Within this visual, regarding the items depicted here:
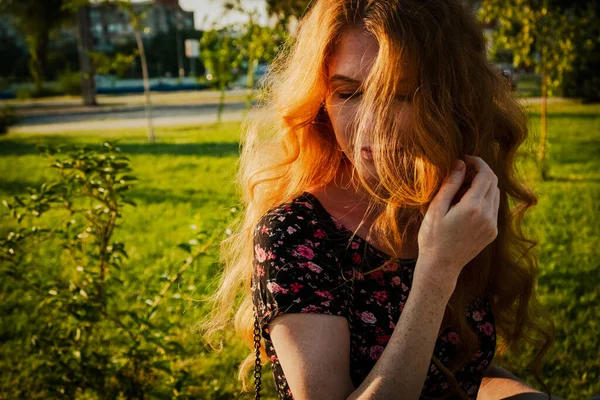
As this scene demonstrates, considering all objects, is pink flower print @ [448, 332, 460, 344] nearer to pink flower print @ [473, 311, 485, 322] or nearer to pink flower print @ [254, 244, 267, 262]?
pink flower print @ [473, 311, 485, 322]

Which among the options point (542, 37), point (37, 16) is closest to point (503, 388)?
point (542, 37)

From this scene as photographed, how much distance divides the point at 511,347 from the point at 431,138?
0.86m

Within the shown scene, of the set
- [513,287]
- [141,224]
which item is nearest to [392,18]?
[513,287]

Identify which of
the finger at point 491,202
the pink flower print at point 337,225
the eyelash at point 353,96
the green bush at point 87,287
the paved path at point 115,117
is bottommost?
the paved path at point 115,117

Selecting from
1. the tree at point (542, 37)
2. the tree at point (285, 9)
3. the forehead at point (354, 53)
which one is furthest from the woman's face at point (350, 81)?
the tree at point (542, 37)

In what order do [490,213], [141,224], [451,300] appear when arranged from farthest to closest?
[141,224], [451,300], [490,213]

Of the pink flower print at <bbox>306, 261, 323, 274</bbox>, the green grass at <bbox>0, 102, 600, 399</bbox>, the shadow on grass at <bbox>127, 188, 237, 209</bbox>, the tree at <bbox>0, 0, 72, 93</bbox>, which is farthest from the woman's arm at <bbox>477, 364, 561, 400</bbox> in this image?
the tree at <bbox>0, 0, 72, 93</bbox>

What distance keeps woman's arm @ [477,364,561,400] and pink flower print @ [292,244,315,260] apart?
2.74 ft

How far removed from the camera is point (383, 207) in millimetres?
1562

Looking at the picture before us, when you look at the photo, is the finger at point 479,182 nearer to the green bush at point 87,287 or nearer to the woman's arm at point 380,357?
the woman's arm at point 380,357

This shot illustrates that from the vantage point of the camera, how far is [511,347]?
6.26 ft

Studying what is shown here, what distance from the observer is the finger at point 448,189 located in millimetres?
1330

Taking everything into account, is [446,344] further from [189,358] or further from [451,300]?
[189,358]

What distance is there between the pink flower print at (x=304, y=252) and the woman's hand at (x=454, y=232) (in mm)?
242
